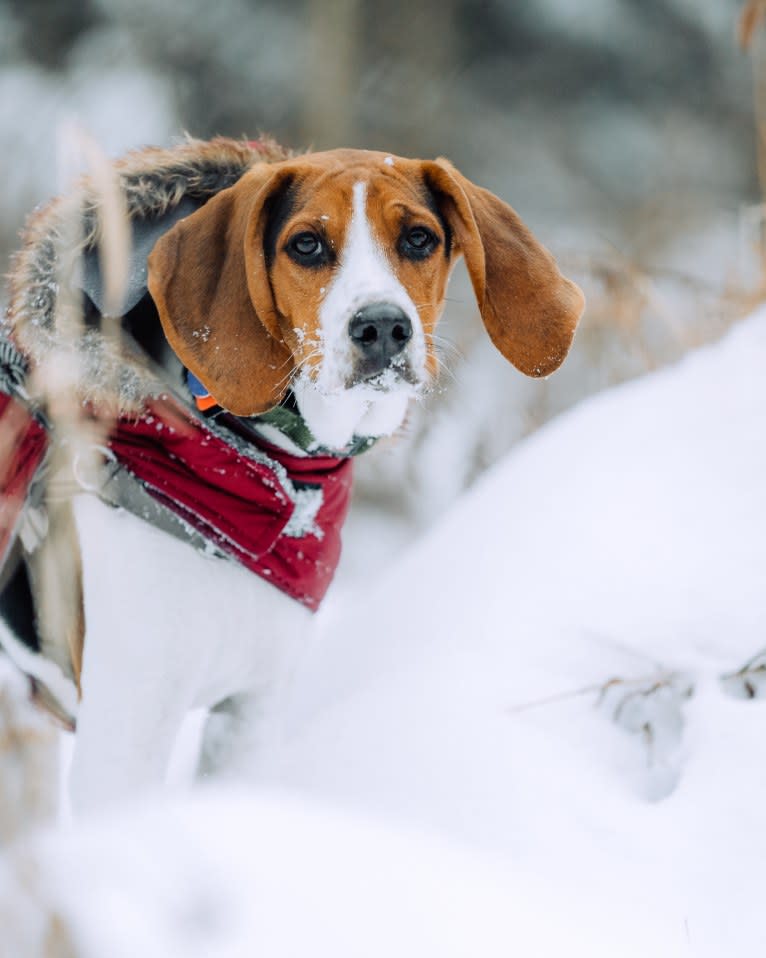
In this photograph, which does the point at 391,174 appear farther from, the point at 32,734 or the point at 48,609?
the point at 32,734

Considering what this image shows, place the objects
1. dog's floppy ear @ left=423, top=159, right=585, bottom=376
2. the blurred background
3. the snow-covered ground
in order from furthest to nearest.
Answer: the blurred background < dog's floppy ear @ left=423, top=159, right=585, bottom=376 < the snow-covered ground

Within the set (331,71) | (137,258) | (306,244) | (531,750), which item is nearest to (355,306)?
(306,244)

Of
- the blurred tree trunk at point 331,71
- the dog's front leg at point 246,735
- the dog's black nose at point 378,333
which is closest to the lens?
the dog's black nose at point 378,333

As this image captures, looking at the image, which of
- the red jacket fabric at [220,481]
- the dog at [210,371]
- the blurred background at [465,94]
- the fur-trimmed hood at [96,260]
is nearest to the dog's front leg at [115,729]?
the dog at [210,371]

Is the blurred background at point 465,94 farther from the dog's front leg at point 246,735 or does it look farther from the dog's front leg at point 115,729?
the dog's front leg at point 115,729

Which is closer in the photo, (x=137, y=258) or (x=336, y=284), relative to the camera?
(x=336, y=284)

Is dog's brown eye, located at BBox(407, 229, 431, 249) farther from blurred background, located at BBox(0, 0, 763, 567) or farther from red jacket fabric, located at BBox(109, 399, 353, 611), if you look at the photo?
blurred background, located at BBox(0, 0, 763, 567)

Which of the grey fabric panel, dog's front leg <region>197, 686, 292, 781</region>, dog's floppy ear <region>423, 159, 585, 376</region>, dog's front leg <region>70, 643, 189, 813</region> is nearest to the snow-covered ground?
dog's front leg <region>197, 686, 292, 781</region>

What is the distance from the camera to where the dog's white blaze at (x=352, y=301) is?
1690 mm

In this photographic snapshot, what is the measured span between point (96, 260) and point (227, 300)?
0.25 metres

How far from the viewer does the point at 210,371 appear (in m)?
1.76

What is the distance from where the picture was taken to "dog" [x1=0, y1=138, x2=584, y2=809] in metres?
1.77

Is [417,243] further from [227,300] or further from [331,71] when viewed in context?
[331,71]

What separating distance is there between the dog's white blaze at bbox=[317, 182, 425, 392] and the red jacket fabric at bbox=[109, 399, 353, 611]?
0.85ft
